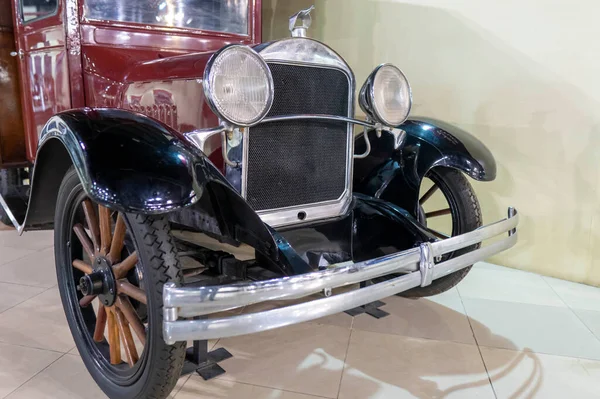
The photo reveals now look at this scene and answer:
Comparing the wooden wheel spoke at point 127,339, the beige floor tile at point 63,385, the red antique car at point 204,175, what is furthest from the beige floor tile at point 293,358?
the wooden wheel spoke at point 127,339

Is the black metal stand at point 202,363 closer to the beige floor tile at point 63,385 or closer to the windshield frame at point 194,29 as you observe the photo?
the beige floor tile at point 63,385

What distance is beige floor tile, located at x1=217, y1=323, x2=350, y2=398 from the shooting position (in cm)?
169

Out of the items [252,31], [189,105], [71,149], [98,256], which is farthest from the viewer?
[252,31]

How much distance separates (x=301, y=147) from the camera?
5.84 ft

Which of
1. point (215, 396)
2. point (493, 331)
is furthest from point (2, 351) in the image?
point (493, 331)

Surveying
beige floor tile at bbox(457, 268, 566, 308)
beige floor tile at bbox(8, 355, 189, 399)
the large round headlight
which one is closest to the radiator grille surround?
the large round headlight

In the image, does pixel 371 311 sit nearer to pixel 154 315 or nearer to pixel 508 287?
pixel 508 287

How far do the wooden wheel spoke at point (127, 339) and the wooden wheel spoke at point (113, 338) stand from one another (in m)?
0.03

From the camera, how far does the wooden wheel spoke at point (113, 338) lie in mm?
1562

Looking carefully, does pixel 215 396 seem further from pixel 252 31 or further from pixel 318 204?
pixel 252 31

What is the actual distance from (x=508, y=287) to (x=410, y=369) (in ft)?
3.77

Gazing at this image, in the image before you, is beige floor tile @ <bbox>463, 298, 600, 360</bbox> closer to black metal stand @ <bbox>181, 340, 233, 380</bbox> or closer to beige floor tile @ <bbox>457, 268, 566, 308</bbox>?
beige floor tile @ <bbox>457, 268, 566, 308</bbox>

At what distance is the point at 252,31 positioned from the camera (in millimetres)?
2475

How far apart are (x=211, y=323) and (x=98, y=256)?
24.4 inches
